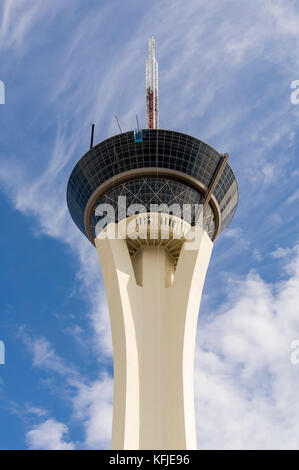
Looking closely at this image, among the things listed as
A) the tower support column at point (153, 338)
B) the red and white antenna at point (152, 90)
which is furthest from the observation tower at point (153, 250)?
the red and white antenna at point (152, 90)

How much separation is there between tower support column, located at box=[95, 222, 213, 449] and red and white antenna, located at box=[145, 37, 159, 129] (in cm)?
1649

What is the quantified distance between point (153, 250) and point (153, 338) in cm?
883

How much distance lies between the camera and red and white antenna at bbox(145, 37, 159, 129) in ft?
184

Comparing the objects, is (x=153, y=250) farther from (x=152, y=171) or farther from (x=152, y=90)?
(x=152, y=90)

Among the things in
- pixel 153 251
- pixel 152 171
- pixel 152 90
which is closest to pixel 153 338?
pixel 153 251

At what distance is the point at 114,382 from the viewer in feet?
135

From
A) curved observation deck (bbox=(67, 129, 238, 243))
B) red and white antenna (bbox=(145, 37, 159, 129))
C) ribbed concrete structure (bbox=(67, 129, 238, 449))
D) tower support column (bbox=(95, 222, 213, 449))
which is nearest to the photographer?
tower support column (bbox=(95, 222, 213, 449))

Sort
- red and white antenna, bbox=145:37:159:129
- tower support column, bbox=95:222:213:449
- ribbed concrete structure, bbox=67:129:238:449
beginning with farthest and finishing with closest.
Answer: red and white antenna, bbox=145:37:159:129, ribbed concrete structure, bbox=67:129:238:449, tower support column, bbox=95:222:213:449

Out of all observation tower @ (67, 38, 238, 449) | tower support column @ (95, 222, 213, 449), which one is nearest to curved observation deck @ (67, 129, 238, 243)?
observation tower @ (67, 38, 238, 449)

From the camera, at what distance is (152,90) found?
57469 millimetres

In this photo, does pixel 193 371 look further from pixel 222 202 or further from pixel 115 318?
pixel 222 202

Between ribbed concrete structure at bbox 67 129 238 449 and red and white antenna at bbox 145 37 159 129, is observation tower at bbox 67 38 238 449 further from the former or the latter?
red and white antenna at bbox 145 37 159 129
